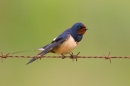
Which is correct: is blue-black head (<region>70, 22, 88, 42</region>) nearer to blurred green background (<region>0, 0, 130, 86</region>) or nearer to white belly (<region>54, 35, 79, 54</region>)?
white belly (<region>54, 35, 79, 54</region>)

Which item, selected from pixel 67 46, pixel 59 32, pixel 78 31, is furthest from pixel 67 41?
pixel 59 32

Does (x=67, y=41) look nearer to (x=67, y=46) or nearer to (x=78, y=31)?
(x=67, y=46)

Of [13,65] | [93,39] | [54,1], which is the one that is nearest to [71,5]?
[54,1]

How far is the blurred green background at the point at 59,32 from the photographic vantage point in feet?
29.3

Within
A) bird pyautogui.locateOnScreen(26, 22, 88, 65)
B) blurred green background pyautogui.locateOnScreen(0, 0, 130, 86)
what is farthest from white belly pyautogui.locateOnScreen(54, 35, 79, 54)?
blurred green background pyautogui.locateOnScreen(0, 0, 130, 86)

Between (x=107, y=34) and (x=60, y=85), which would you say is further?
(x=107, y=34)

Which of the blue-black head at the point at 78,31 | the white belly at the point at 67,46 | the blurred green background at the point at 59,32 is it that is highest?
the blurred green background at the point at 59,32

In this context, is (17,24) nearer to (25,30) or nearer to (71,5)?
(25,30)

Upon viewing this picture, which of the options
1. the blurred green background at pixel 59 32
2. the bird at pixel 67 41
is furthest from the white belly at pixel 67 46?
the blurred green background at pixel 59 32

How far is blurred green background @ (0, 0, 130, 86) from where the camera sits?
892 centimetres

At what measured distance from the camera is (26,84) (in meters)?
8.83

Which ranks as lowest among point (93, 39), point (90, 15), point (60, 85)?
point (60, 85)

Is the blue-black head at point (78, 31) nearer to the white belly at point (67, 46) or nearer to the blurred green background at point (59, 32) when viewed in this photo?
the white belly at point (67, 46)

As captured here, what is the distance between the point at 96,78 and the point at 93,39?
7.25ft
